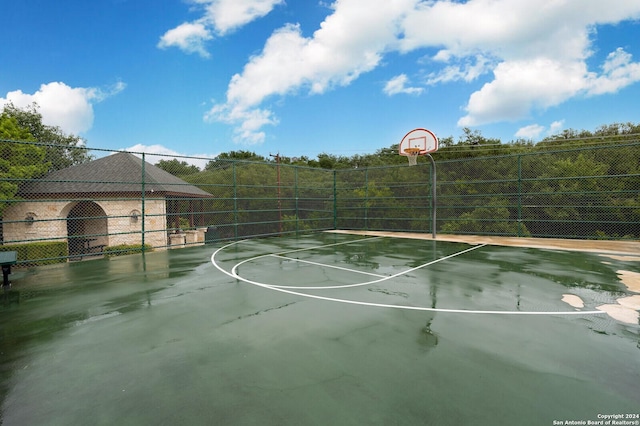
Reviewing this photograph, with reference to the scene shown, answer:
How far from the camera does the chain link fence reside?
8.85 metres

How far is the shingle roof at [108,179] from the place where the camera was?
13.3 m

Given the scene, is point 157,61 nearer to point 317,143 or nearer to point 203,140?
point 203,140

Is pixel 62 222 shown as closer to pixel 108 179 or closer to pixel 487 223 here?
pixel 108 179

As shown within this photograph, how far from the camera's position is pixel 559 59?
11.0 meters

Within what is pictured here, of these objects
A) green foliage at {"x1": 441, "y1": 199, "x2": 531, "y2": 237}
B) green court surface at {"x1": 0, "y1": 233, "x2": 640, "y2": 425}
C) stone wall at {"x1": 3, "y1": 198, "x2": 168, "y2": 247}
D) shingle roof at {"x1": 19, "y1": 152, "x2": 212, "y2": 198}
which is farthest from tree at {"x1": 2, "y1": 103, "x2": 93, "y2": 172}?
green foliage at {"x1": 441, "y1": 199, "x2": 531, "y2": 237}

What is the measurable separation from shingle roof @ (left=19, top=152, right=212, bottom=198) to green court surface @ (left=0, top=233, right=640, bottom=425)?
10.0m

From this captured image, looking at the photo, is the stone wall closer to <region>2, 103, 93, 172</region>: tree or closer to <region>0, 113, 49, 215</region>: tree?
<region>0, 113, 49, 215</region>: tree

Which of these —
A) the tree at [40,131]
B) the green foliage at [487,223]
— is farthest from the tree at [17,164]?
the green foliage at [487,223]

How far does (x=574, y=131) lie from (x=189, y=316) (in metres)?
20.9

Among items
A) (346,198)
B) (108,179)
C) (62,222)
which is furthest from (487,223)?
(62,222)

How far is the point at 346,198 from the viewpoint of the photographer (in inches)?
484

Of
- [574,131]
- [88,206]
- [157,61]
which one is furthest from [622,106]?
[88,206]

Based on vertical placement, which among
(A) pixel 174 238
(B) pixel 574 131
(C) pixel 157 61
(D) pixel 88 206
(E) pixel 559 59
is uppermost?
(C) pixel 157 61

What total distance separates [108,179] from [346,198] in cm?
1108
